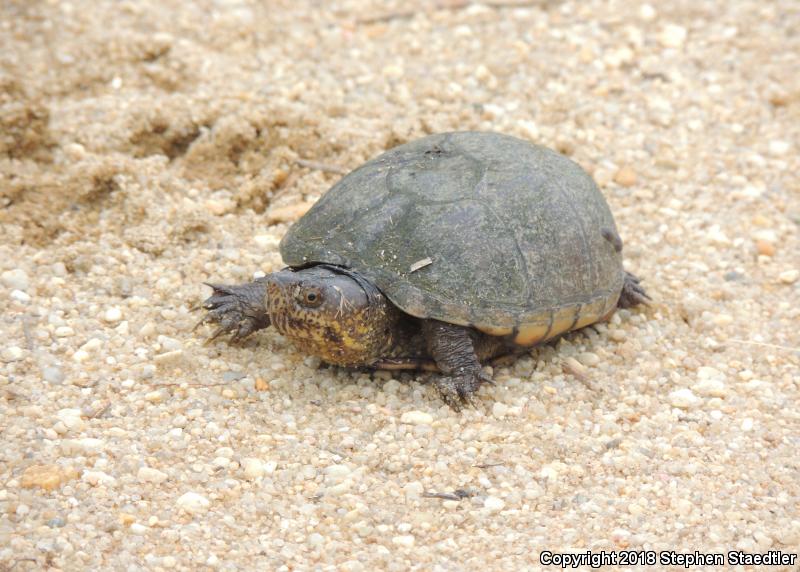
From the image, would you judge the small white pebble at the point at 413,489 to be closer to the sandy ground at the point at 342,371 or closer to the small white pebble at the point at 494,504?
the sandy ground at the point at 342,371

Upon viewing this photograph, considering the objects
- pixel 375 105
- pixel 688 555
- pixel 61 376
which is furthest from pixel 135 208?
pixel 688 555

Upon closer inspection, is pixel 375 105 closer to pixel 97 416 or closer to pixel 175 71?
pixel 175 71

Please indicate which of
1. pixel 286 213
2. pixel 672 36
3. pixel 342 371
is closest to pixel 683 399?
pixel 342 371

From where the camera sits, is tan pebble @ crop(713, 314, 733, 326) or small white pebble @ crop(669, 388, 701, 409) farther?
tan pebble @ crop(713, 314, 733, 326)

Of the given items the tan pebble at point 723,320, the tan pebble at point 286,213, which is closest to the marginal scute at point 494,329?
the tan pebble at point 723,320

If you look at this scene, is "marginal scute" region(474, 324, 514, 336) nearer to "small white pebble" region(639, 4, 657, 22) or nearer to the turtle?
the turtle

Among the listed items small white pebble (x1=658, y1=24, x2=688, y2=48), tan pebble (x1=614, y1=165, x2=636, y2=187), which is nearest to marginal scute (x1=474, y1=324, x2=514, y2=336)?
tan pebble (x1=614, y1=165, x2=636, y2=187)
